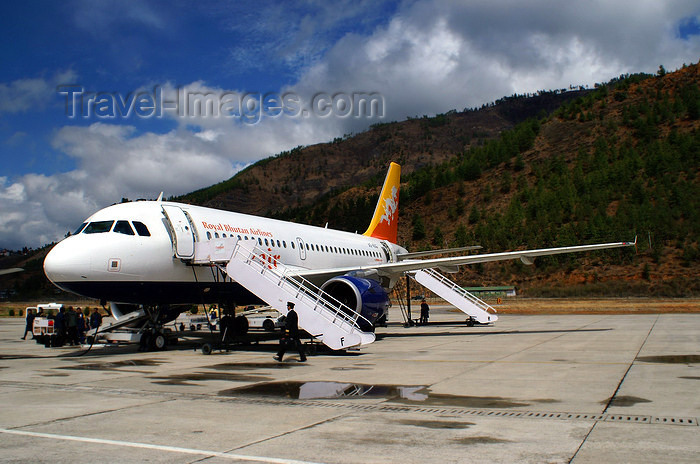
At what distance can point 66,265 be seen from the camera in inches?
529

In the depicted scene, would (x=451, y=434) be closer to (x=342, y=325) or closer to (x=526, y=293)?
(x=342, y=325)

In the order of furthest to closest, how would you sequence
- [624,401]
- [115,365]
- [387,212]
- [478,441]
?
[387,212] < [115,365] < [624,401] < [478,441]

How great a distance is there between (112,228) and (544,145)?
294 feet

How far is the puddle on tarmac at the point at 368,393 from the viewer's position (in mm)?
7711

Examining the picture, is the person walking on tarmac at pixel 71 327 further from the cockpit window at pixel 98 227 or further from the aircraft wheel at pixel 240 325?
the cockpit window at pixel 98 227

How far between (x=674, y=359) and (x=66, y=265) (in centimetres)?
1429

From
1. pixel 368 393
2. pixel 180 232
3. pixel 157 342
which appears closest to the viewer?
pixel 368 393

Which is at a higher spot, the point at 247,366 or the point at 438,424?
the point at 438,424

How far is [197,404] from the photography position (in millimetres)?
7816

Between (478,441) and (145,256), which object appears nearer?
(478,441)

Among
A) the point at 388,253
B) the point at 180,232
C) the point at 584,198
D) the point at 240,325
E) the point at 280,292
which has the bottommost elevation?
the point at 240,325

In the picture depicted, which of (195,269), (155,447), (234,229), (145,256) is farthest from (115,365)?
(155,447)

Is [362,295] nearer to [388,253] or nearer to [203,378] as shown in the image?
[203,378]

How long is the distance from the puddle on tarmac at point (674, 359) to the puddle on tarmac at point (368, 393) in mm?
5687
